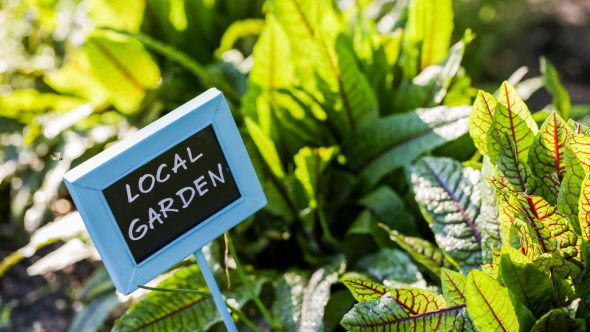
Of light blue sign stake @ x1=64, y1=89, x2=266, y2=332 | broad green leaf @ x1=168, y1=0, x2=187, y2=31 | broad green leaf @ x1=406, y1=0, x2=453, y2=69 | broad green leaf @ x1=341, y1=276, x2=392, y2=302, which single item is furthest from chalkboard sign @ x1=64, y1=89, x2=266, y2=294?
broad green leaf @ x1=168, y1=0, x2=187, y2=31

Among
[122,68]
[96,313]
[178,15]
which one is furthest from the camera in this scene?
[178,15]

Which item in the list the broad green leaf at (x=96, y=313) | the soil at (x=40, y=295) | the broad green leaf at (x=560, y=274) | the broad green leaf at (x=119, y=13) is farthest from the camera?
the broad green leaf at (x=119, y=13)

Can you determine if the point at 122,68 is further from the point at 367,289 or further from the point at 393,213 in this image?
the point at 367,289

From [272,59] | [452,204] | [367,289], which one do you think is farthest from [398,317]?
[272,59]

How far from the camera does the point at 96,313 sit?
1720 mm

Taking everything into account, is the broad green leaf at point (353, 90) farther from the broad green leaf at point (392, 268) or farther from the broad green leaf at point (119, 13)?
the broad green leaf at point (119, 13)

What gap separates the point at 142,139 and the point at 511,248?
62 centimetres

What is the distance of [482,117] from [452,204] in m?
0.22

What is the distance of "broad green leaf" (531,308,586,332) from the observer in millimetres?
1078

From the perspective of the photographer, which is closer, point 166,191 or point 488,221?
point 166,191

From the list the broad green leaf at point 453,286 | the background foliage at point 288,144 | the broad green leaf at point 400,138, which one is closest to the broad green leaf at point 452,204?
the background foliage at point 288,144

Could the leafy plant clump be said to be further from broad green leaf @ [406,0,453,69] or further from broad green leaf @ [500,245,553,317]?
broad green leaf @ [406,0,453,69]

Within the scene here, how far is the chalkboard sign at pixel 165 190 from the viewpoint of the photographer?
3.55 feet

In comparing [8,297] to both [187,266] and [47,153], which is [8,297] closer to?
[47,153]
